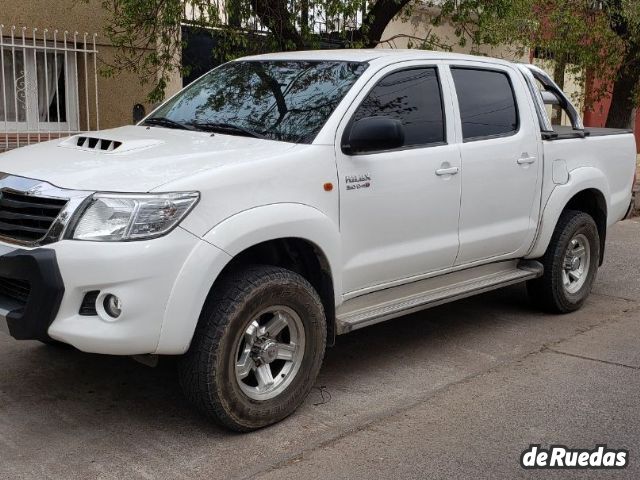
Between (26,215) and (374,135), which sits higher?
(374,135)

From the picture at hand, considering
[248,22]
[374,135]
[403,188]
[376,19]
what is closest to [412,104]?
[403,188]

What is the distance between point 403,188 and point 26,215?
2162 mm

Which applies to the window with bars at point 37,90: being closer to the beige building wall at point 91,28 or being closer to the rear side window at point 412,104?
the beige building wall at point 91,28

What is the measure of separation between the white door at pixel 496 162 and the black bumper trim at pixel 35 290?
273cm

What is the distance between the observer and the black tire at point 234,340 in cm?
392

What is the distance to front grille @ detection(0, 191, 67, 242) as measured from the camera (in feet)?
12.6

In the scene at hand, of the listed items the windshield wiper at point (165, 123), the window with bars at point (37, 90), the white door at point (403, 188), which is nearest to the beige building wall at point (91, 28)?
the window with bars at point (37, 90)

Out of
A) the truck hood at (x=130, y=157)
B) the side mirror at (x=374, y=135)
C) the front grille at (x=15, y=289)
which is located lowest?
the front grille at (x=15, y=289)

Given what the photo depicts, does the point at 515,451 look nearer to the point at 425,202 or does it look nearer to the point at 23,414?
the point at 425,202

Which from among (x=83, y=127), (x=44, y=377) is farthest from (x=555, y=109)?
(x=44, y=377)

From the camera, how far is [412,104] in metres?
5.21

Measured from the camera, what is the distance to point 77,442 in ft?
13.4

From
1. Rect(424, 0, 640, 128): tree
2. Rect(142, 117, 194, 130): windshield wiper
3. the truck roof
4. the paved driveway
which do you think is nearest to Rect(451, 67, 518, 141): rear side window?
the truck roof

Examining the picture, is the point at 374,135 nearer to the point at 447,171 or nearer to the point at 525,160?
the point at 447,171
